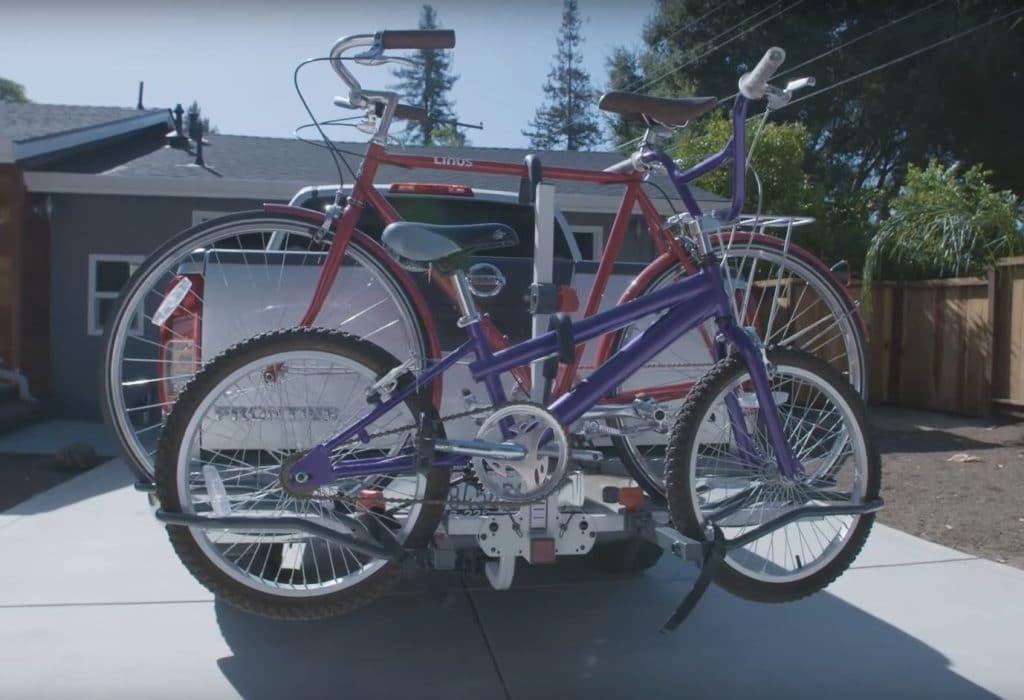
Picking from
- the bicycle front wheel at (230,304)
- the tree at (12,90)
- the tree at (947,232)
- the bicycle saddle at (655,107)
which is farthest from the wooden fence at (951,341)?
the tree at (12,90)

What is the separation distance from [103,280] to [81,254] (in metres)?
0.39

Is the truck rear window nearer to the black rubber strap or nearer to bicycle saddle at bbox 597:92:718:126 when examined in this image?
bicycle saddle at bbox 597:92:718:126

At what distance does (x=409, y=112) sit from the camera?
3602 mm

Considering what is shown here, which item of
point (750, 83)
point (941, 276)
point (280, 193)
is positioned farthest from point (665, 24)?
point (750, 83)

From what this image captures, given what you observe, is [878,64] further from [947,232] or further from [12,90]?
[12,90]

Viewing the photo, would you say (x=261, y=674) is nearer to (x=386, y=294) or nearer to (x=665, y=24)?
(x=386, y=294)

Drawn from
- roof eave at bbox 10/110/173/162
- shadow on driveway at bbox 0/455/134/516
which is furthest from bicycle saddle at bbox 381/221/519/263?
roof eave at bbox 10/110/173/162

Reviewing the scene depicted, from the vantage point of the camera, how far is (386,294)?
3660mm

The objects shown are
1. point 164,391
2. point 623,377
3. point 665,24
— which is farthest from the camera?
point 665,24

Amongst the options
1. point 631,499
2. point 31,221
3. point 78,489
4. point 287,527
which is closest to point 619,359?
point 631,499

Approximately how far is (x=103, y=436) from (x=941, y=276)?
32.7 ft

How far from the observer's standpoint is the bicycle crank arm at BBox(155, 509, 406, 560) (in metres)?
2.86

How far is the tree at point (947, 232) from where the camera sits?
1101 cm

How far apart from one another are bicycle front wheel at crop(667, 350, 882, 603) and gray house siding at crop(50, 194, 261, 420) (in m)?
9.00
